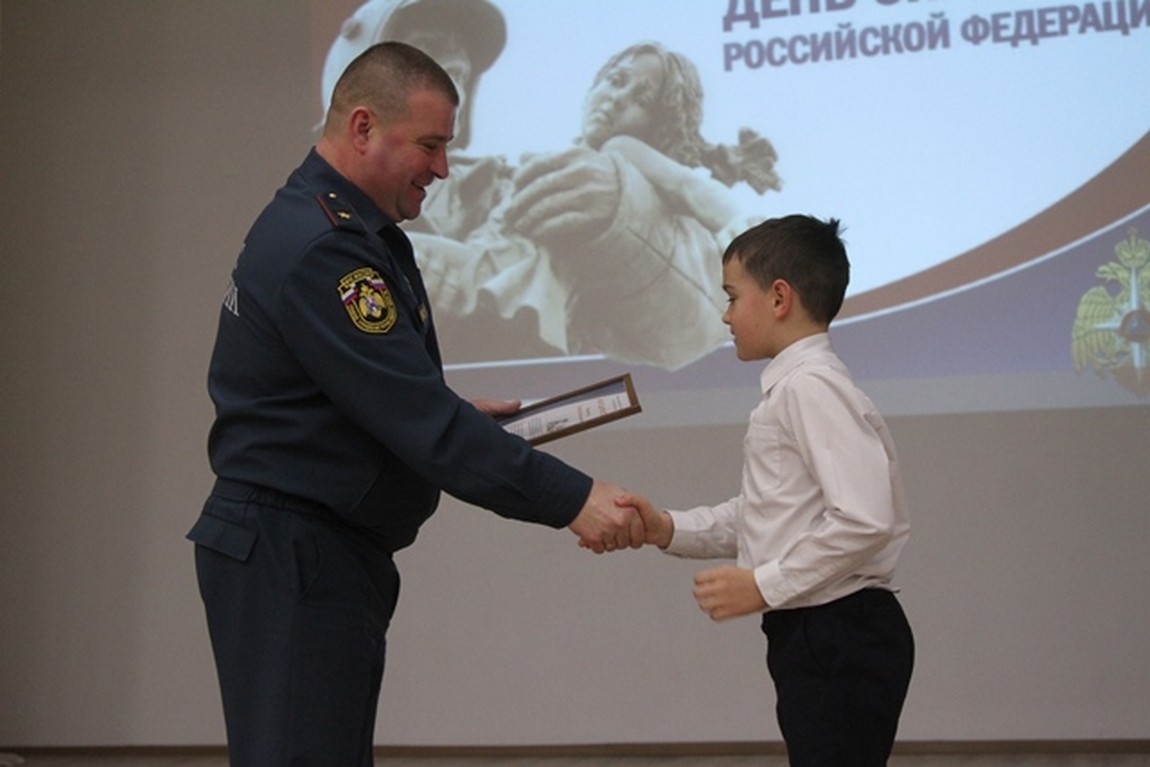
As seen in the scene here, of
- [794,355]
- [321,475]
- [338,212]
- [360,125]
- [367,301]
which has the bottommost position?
[321,475]

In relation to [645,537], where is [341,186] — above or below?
above

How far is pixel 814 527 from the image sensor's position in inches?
75.6

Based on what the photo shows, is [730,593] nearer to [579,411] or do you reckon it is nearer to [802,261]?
[579,411]

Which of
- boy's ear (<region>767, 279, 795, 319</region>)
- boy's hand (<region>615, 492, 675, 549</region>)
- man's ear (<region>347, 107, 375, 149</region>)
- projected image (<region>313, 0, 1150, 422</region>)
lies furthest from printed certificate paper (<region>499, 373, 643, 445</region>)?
projected image (<region>313, 0, 1150, 422</region>)

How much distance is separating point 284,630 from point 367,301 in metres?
0.48

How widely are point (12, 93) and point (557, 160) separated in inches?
91.8

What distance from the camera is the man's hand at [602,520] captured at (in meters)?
1.97

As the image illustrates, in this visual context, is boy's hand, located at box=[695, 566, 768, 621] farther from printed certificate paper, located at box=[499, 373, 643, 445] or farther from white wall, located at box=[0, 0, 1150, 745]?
white wall, located at box=[0, 0, 1150, 745]

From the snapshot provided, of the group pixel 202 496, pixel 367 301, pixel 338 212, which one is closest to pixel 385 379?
pixel 367 301

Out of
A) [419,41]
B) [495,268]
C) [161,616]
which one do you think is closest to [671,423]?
[495,268]

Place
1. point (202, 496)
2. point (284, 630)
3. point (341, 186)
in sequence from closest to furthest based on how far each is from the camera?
point (284, 630), point (341, 186), point (202, 496)

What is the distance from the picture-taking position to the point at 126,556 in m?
4.95

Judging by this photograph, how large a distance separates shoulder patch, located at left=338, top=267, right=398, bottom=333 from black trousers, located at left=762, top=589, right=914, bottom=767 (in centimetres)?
75

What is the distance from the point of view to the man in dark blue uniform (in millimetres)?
1805
